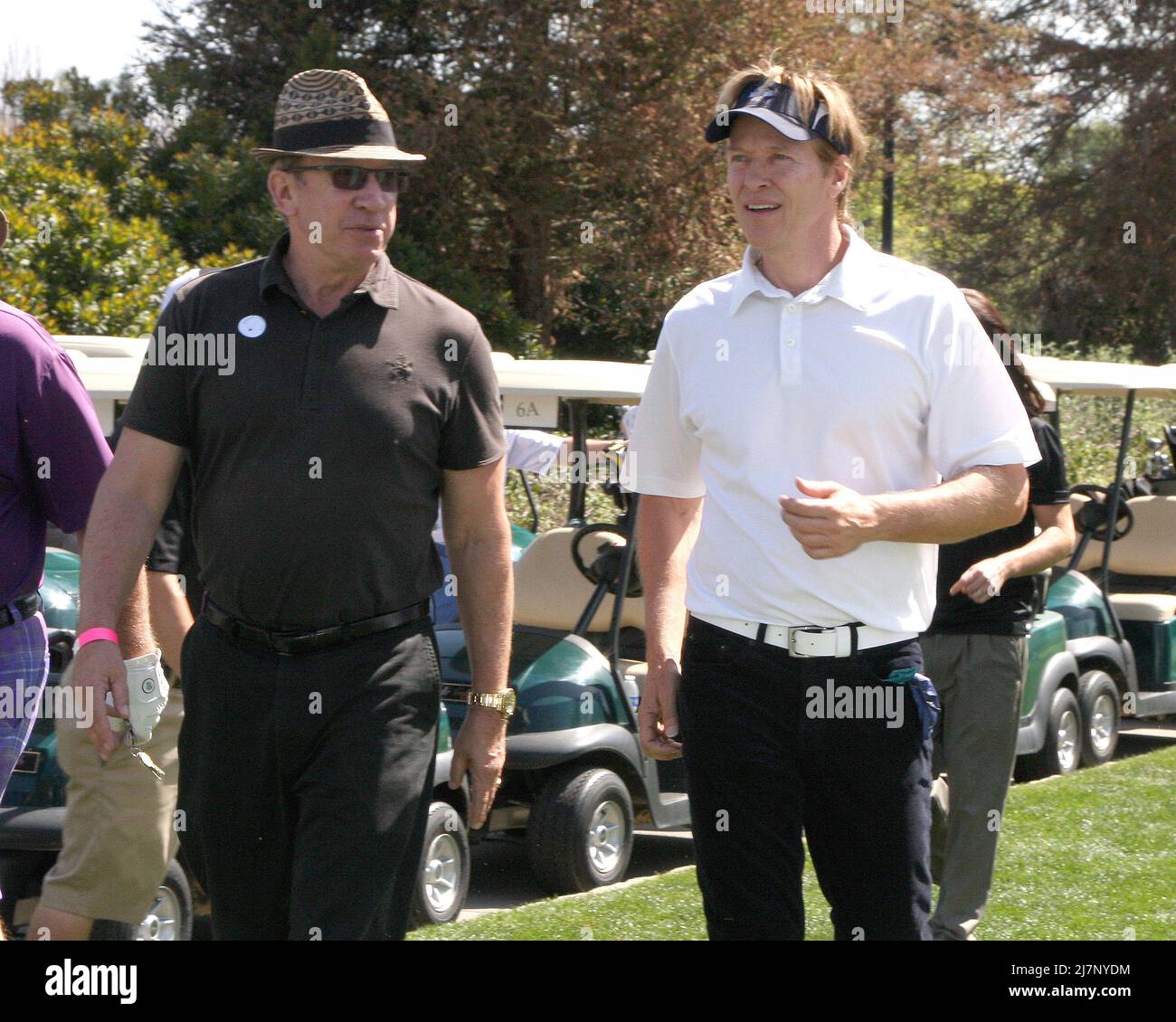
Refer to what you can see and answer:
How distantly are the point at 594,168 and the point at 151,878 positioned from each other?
37.9 ft

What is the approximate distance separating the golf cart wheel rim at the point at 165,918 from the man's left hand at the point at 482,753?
78.9 inches

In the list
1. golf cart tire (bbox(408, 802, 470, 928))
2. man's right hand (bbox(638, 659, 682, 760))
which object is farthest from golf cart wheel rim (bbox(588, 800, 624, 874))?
man's right hand (bbox(638, 659, 682, 760))

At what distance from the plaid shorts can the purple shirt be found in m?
0.08

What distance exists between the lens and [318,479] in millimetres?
2898

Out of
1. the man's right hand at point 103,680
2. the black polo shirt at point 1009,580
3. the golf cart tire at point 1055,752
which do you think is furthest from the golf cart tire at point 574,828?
the man's right hand at point 103,680

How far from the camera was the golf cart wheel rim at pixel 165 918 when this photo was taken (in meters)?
4.88

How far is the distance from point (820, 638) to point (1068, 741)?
6015 mm

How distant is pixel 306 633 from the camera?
115 inches

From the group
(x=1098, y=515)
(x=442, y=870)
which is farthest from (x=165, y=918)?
(x=1098, y=515)

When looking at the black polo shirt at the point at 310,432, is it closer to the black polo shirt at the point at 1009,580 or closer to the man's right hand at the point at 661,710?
the man's right hand at the point at 661,710

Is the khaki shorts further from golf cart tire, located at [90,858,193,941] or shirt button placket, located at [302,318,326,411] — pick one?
shirt button placket, located at [302,318,326,411]

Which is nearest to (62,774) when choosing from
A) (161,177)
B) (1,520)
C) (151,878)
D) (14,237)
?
(151,878)

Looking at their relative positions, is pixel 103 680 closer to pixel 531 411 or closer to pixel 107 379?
pixel 107 379
